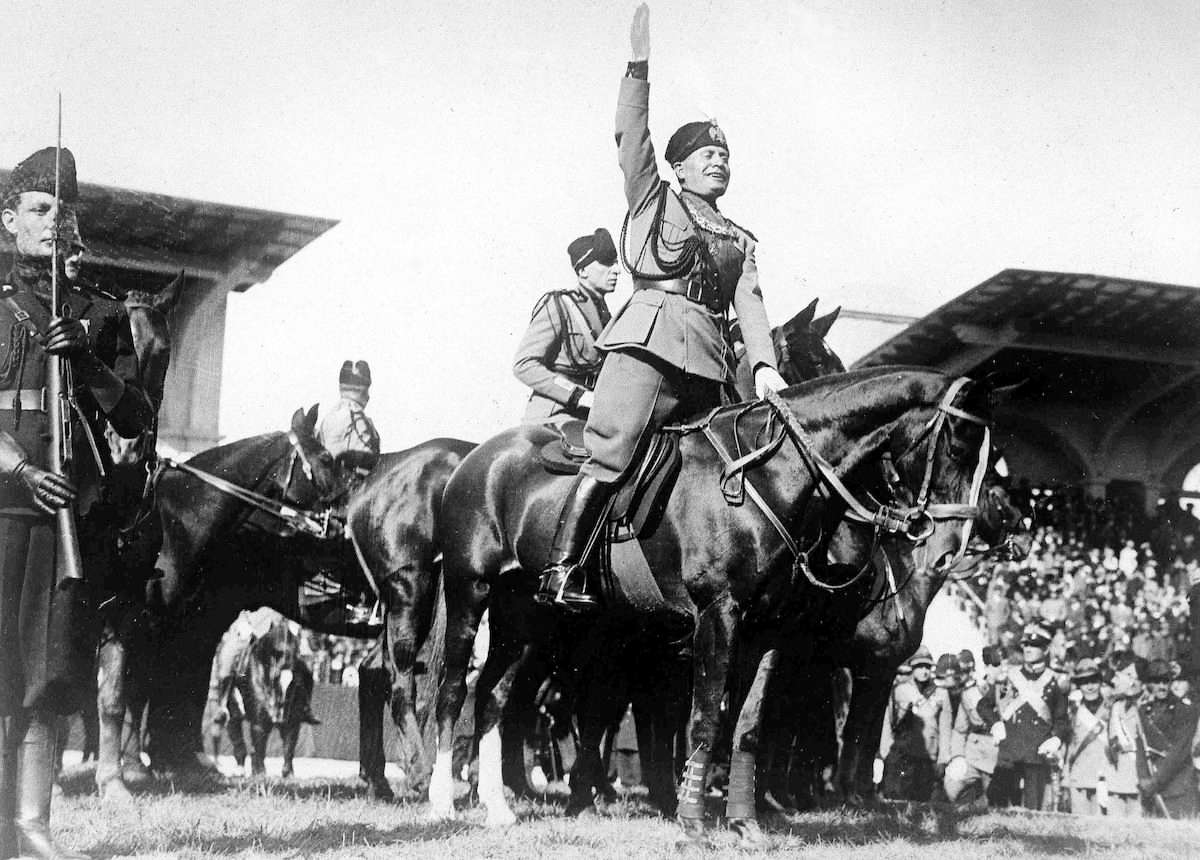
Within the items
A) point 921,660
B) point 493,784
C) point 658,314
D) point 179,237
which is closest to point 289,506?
point 493,784

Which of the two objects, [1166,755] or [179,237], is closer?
[1166,755]

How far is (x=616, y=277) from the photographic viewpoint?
9.60m

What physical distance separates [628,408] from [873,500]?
4.17ft

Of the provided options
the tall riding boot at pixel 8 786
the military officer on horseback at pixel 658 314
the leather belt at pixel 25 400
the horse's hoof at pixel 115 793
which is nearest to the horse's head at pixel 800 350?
the military officer on horseback at pixel 658 314

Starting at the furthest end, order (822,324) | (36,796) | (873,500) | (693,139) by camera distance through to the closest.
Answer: (822,324) < (693,139) < (873,500) < (36,796)

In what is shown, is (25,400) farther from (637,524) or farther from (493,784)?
(493,784)

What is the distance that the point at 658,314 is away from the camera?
7.00 m

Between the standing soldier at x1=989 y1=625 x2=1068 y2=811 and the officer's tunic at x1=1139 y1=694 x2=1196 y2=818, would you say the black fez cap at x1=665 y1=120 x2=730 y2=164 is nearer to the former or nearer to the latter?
the standing soldier at x1=989 y1=625 x2=1068 y2=811

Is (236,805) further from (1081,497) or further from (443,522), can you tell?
(1081,497)

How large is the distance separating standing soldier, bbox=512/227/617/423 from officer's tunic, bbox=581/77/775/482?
5.80 feet

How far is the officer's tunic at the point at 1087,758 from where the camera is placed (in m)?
11.6

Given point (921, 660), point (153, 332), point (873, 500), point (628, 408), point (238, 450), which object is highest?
point (153, 332)

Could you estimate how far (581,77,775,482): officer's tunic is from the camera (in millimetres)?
6863

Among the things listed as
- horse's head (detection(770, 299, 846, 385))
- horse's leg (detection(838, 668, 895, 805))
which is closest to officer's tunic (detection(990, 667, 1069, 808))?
horse's leg (detection(838, 668, 895, 805))
